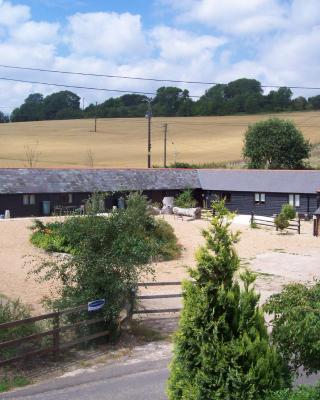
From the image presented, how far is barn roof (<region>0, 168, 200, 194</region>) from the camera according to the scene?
39.0m

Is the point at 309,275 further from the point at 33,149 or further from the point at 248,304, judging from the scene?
the point at 33,149

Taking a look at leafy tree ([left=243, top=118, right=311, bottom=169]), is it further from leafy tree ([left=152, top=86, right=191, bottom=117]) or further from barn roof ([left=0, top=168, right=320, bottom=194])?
leafy tree ([left=152, top=86, right=191, bottom=117])

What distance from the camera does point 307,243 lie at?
32.4m

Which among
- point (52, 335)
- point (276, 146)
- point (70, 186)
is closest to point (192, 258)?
point (52, 335)

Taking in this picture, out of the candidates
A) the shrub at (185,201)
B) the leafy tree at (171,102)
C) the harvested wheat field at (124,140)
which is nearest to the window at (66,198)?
the shrub at (185,201)

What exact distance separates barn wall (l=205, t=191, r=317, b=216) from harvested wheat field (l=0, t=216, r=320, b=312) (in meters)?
4.62

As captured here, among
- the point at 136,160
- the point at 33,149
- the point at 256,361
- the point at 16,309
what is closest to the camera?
the point at 256,361

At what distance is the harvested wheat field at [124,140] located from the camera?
2825 inches

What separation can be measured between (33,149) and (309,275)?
2339 inches

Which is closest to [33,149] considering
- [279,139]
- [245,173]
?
[279,139]

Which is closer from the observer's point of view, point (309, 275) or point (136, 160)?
point (309, 275)

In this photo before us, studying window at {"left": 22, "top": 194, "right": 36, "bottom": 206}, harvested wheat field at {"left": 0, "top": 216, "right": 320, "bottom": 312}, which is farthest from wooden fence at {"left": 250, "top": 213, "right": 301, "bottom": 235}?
window at {"left": 22, "top": 194, "right": 36, "bottom": 206}

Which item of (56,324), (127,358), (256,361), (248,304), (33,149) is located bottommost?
(127,358)

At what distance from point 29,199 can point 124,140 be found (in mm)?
48359
